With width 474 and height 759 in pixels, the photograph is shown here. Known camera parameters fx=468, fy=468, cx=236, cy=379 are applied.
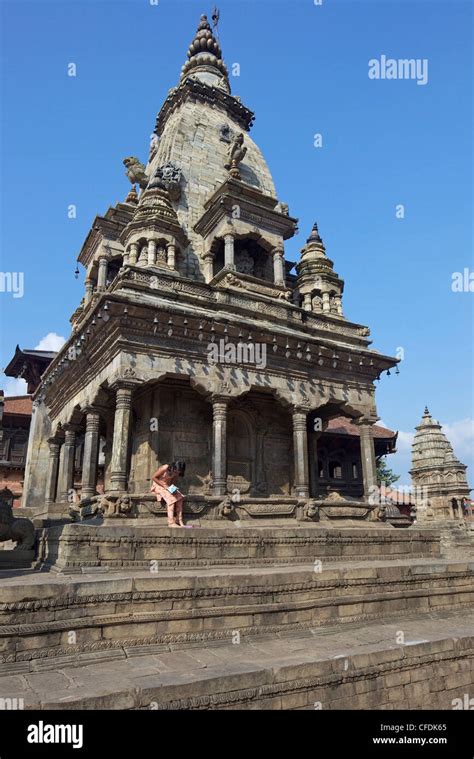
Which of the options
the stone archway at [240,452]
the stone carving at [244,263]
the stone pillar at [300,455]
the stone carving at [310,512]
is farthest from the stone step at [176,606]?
the stone carving at [244,263]

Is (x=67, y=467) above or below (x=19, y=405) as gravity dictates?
below

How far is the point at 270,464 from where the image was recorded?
16625 millimetres

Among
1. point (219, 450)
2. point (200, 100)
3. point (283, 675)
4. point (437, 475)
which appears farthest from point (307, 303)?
point (437, 475)

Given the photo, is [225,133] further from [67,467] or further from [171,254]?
[67,467]

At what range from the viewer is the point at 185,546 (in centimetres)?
934

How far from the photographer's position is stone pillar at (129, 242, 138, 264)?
1697 centimetres

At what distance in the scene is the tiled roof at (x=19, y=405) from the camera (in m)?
27.6

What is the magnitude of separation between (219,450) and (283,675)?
8577mm

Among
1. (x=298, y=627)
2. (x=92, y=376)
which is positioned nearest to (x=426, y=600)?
(x=298, y=627)

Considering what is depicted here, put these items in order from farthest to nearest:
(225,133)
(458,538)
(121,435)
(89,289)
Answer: (458,538)
(225,133)
(89,289)
(121,435)

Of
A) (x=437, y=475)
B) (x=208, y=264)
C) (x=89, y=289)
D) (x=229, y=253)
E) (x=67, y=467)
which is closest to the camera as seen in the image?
Result: (x=229, y=253)

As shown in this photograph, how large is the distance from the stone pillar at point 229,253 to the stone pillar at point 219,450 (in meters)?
5.97

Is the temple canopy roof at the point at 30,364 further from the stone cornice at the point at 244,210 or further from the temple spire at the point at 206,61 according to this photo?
the temple spire at the point at 206,61

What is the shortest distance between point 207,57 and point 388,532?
93.1ft
